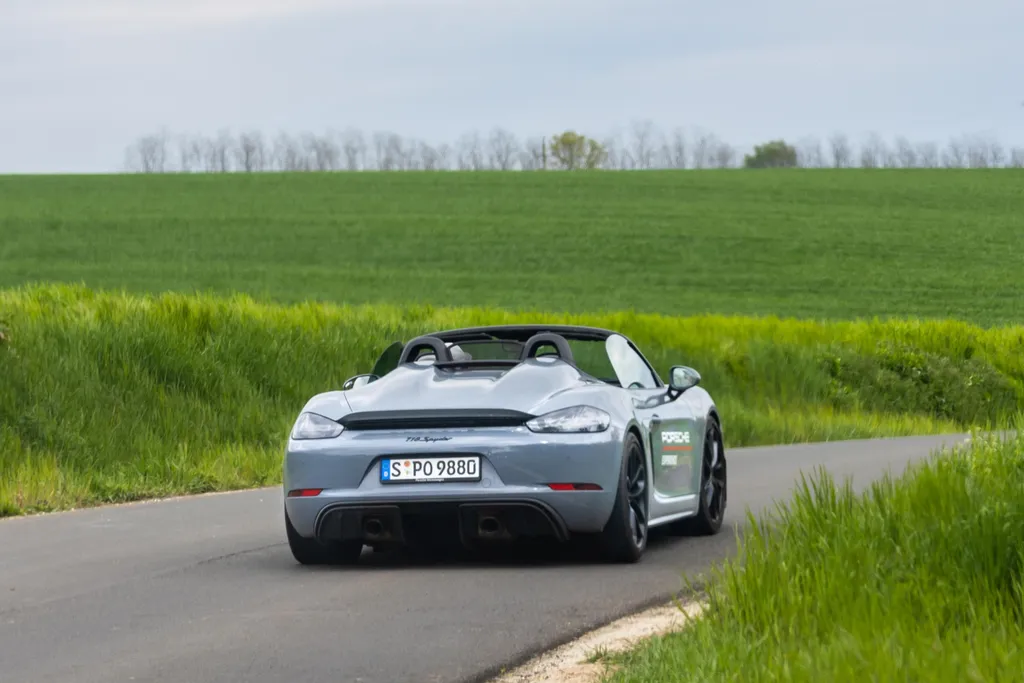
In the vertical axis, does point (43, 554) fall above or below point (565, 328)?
below

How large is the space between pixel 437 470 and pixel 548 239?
57.1 m

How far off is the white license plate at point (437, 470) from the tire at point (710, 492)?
2.44m

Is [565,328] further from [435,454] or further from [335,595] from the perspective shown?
[335,595]

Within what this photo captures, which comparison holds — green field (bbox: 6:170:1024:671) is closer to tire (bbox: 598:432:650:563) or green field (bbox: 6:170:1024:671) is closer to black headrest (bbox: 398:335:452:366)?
tire (bbox: 598:432:650:563)

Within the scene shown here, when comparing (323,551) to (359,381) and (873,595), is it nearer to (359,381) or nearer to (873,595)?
(359,381)

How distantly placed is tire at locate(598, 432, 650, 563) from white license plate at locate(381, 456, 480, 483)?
780 millimetres

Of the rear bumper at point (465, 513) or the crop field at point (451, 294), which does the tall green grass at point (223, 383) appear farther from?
the rear bumper at point (465, 513)

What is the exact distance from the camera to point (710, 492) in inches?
467

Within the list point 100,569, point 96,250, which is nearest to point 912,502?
point 100,569

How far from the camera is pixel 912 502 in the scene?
8273 millimetres

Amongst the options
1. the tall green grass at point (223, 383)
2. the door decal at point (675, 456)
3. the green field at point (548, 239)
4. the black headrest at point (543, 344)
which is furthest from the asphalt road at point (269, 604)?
the green field at point (548, 239)

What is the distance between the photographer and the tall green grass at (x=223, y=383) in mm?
16797

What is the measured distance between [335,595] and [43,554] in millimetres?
2896

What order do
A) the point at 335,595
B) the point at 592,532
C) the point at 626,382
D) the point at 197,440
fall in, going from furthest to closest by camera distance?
the point at 197,440
the point at 626,382
the point at 592,532
the point at 335,595
